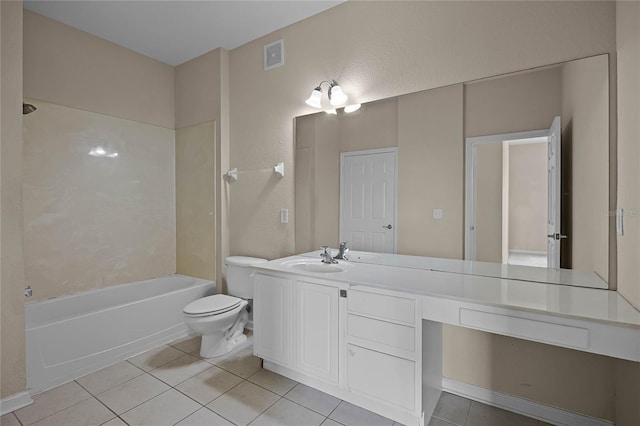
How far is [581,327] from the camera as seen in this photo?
1.20 metres

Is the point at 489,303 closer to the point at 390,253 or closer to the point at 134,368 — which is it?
the point at 390,253

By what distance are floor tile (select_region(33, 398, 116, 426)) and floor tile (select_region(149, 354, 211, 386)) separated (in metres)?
0.37

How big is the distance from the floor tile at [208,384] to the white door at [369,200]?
1.23 metres

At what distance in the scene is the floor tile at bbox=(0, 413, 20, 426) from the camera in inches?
67.7

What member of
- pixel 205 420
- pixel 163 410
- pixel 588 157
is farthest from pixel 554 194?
pixel 163 410

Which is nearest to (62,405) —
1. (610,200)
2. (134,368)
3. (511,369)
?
(134,368)

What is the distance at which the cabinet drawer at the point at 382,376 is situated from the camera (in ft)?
5.17

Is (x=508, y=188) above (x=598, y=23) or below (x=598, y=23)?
below

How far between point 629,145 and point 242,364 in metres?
2.55

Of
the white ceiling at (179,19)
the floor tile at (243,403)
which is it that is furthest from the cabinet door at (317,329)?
the white ceiling at (179,19)

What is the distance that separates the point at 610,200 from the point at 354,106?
155 centimetres

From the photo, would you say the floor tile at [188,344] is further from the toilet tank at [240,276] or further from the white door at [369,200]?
the white door at [369,200]

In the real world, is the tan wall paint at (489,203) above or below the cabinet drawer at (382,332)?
above

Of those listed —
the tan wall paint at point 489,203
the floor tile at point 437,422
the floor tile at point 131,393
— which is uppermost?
the tan wall paint at point 489,203
